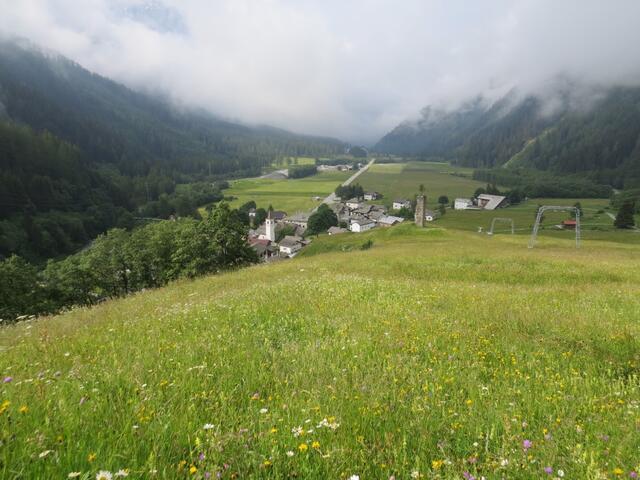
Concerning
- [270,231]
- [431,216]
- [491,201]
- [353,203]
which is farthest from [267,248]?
[491,201]

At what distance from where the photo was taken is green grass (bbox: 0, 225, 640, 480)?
10.3ft

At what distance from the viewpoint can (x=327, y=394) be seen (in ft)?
14.9

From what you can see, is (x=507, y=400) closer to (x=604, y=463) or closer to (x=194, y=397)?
(x=604, y=463)

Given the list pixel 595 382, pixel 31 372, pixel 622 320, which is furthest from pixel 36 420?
pixel 622 320

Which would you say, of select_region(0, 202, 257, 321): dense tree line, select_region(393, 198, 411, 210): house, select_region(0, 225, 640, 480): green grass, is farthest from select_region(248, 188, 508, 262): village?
select_region(0, 225, 640, 480): green grass

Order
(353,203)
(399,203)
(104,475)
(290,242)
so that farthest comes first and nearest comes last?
1. (353,203)
2. (399,203)
3. (290,242)
4. (104,475)

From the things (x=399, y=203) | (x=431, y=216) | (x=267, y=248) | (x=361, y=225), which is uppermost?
(x=399, y=203)

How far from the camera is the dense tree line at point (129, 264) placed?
3759 cm

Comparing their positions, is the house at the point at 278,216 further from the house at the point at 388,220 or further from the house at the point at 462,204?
the house at the point at 462,204

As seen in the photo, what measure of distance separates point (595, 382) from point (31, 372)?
28.0ft

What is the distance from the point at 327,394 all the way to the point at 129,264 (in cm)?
4819

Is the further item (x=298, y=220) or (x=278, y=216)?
(x=278, y=216)

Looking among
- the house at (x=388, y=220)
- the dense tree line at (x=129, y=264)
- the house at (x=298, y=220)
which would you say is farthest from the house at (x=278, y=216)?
the dense tree line at (x=129, y=264)

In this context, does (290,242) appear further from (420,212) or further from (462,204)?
(462,204)
